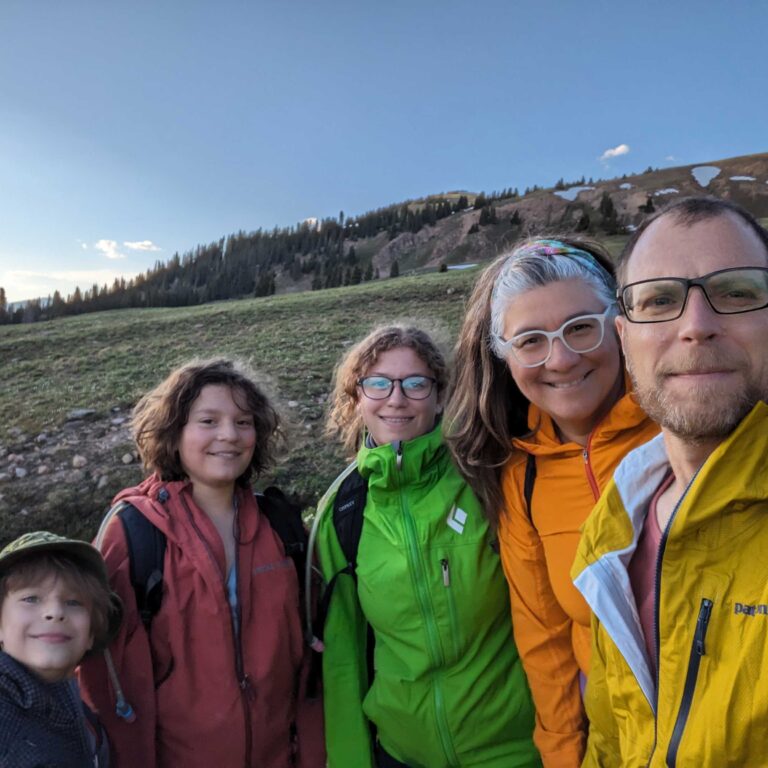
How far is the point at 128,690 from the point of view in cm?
214

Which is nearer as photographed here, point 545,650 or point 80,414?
point 545,650

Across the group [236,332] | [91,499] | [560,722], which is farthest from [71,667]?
[236,332]

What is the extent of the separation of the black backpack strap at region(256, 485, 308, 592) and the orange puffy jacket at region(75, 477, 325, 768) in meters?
0.13

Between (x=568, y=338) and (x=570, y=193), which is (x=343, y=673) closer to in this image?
(x=568, y=338)

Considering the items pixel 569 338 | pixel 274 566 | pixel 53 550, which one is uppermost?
pixel 569 338

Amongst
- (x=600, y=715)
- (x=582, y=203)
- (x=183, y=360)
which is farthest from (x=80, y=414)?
(x=582, y=203)

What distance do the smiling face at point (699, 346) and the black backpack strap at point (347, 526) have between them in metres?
1.46

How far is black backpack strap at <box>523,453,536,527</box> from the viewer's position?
7.01 feet

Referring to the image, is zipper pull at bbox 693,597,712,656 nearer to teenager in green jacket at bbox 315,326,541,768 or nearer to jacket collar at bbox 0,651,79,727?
teenager in green jacket at bbox 315,326,541,768

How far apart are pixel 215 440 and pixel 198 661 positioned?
1.01 metres

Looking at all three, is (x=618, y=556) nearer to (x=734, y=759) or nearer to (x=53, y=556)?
(x=734, y=759)

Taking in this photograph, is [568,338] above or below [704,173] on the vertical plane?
below

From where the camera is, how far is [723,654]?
4.00 feet

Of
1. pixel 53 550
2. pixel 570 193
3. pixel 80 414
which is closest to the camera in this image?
pixel 53 550
